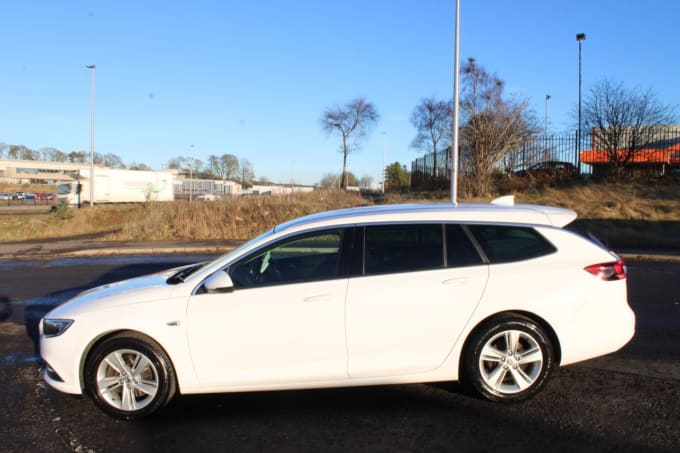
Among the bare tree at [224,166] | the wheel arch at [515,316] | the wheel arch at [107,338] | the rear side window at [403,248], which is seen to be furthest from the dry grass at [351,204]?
the bare tree at [224,166]

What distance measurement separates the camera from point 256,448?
373cm

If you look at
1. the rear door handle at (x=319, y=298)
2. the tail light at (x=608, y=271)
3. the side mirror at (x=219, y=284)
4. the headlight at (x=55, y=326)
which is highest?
the tail light at (x=608, y=271)

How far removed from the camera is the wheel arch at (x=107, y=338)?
14.0 feet

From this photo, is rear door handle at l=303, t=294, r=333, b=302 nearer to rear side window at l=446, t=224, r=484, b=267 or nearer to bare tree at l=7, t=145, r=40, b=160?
rear side window at l=446, t=224, r=484, b=267

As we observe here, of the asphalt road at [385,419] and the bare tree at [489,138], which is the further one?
the bare tree at [489,138]

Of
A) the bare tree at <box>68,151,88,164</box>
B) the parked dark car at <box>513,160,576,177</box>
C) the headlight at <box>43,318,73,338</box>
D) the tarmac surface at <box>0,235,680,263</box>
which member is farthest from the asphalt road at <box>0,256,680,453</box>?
the bare tree at <box>68,151,88,164</box>

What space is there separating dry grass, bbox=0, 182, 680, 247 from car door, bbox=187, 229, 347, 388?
47.0 feet

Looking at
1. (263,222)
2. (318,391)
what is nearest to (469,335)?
(318,391)

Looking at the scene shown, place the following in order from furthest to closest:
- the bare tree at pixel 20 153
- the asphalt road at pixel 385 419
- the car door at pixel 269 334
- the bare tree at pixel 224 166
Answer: the bare tree at pixel 20 153, the bare tree at pixel 224 166, the car door at pixel 269 334, the asphalt road at pixel 385 419

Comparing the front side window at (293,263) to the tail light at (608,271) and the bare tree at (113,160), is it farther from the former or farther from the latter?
the bare tree at (113,160)

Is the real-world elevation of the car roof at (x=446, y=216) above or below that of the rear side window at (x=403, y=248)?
above

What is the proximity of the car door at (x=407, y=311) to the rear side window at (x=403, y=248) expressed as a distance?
1 centimetres

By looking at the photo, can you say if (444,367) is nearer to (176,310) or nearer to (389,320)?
(389,320)

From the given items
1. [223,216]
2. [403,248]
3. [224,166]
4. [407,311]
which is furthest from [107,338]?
[224,166]
